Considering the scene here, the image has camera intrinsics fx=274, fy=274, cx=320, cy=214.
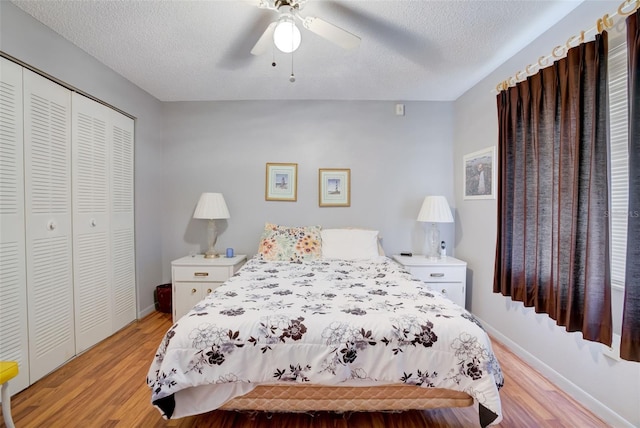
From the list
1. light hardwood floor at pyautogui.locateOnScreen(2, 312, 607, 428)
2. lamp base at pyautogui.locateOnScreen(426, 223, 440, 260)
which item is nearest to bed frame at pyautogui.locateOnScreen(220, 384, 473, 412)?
light hardwood floor at pyautogui.locateOnScreen(2, 312, 607, 428)

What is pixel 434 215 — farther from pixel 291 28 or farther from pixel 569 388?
pixel 291 28

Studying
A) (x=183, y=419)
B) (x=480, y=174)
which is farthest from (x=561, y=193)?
(x=183, y=419)

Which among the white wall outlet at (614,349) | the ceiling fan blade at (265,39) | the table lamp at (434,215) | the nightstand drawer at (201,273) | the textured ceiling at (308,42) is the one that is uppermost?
the textured ceiling at (308,42)

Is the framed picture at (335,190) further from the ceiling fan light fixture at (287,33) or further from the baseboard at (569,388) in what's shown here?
A: the baseboard at (569,388)

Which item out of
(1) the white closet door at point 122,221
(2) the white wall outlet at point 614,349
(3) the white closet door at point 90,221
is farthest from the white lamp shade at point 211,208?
(2) the white wall outlet at point 614,349

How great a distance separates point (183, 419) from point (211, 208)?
191 cm

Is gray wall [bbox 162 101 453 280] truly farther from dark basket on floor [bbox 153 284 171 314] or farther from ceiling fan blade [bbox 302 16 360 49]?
ceiling fan blade [bbox 302 16 360 49]

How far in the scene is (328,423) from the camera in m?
1.51

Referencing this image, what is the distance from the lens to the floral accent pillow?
2803 mm

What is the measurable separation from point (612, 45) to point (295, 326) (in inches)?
91.0

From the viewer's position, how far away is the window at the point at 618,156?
148 centimetres

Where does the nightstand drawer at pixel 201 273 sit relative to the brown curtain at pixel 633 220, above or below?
below

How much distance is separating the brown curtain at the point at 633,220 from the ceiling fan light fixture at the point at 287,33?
5.51 ft

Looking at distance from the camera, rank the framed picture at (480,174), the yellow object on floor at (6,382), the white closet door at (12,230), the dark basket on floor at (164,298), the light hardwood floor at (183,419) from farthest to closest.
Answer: the dark basket on floor at (164,298)
the framed picture at (480,174)
the white closet door at (12,230)
the light hardwood floor at (183,419)
the yellow object on floor at (6,382)
